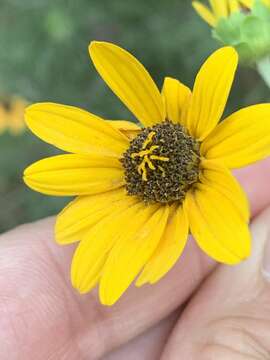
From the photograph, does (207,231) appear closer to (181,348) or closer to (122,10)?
(181,348)

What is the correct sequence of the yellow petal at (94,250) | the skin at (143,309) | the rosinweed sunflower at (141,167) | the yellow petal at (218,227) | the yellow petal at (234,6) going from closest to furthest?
the yellow petal at (218,227), the rosinweed sunflower at (141,167), the yellow petal at (94,250), the yellow petal at (234,6), the skin at (143,309)

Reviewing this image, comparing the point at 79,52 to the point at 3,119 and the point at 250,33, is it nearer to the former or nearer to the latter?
the point at 3,119

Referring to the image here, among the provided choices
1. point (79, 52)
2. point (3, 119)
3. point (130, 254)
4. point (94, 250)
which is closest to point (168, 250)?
point (130, 254)

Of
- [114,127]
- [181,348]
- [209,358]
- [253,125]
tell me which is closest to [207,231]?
[253,125]

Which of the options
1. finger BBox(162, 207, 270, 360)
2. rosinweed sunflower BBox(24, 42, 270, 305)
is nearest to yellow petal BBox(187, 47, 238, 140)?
rosinweed sunflower BBox(24, 42, 270, 305)

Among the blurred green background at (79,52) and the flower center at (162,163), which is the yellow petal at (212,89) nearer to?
the flower center at (162,163)

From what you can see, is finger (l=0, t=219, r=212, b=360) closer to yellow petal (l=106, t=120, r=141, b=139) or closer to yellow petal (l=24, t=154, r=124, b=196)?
yellow petal (l=24, t=154, r=124, b=196)

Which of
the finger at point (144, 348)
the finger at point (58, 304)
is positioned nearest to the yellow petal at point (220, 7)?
the finger at point (58, 304)
